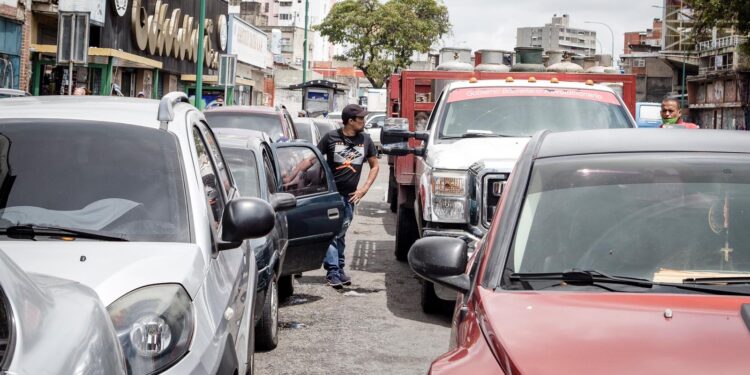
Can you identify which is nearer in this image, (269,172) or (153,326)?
(153,326)

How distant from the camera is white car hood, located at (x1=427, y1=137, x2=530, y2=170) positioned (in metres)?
9.09

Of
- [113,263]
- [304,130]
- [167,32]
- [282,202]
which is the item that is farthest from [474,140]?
[167,32]

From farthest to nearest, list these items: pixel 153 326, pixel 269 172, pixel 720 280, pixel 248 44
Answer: pixel 248 44, pixel 269 172, pixel 720 280, pixel 153 326

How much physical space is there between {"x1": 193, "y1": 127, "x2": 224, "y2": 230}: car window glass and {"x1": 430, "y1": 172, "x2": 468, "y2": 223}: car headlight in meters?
3.84

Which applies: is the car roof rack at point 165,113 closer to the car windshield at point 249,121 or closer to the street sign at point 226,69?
the car windshield at point 249,121

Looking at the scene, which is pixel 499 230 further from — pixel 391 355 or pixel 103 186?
pixel 391 355

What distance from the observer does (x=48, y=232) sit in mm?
4398

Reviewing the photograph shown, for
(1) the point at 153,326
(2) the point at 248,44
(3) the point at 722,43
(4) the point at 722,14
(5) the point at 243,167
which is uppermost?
(3) the point at 722,43

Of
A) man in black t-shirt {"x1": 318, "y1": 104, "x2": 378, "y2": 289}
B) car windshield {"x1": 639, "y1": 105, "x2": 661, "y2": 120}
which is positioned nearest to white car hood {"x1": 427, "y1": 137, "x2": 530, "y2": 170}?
man in black t-shirt {"x1": 318, "y1": 104, "x2": 378, "y2": 289}

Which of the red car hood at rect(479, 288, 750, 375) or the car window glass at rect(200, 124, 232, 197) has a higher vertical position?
the car window glass at rect(200, 124, 232, 197)

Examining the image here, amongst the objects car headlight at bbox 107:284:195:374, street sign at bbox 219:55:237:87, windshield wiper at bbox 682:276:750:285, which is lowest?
car headlight at bbox 107:284:195:374

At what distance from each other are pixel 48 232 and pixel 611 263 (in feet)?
7.16

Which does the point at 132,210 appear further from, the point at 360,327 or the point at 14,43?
the point at 14,43

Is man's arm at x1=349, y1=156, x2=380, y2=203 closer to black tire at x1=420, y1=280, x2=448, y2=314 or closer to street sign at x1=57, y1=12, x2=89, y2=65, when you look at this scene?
black tire at x1=420, y1=280, x2=448, y2=314
